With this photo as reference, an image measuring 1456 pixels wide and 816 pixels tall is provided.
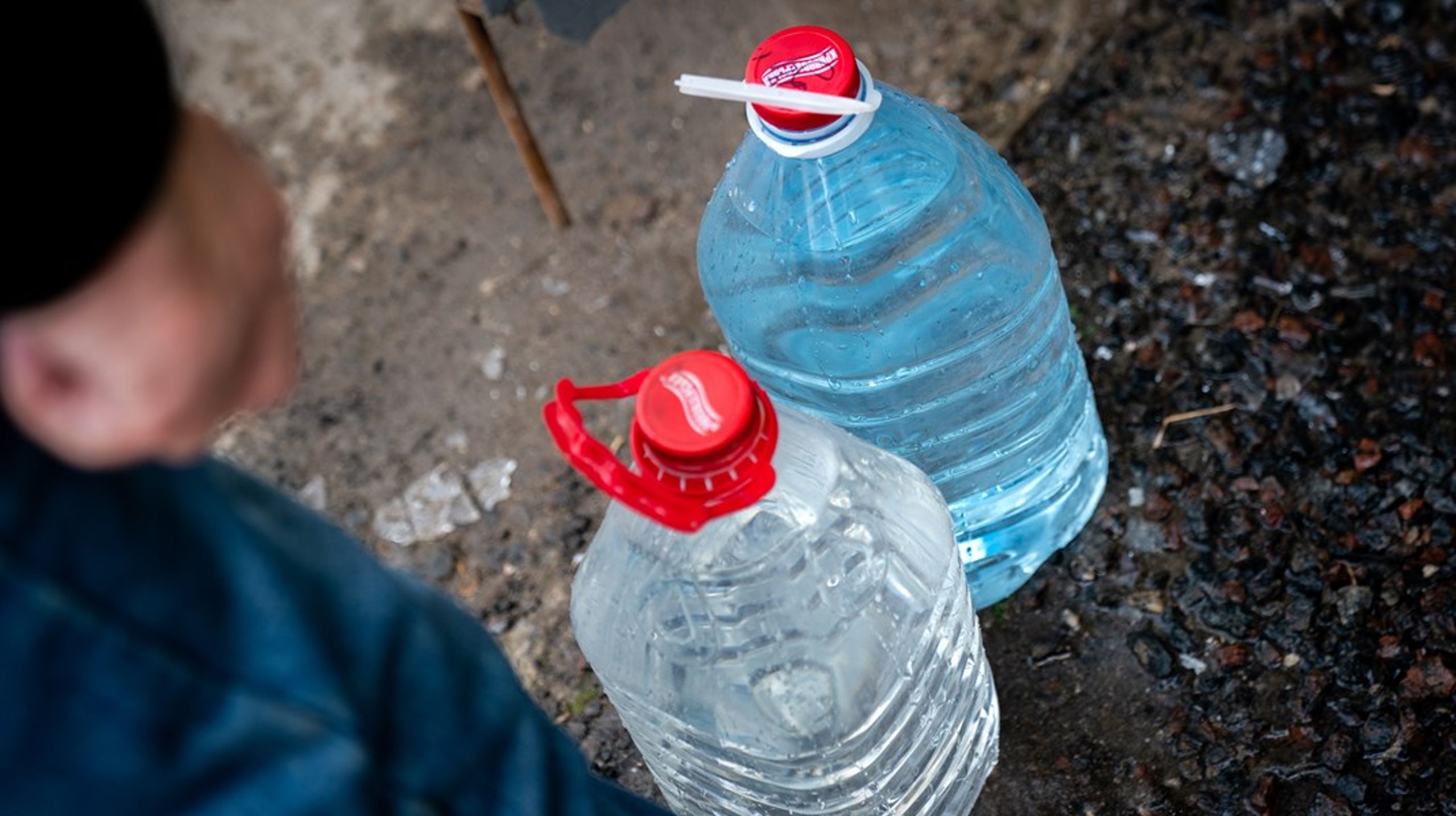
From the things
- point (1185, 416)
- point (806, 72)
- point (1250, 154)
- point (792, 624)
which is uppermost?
point (806, 72)

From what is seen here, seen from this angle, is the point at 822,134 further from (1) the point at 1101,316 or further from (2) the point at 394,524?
(2) the point at 394,524

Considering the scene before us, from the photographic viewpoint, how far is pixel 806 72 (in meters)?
1.43

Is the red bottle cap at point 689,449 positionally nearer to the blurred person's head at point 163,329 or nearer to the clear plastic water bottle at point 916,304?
the clear plastic water bottle at point 916,304

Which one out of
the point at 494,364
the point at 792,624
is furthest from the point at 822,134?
the point at 494,364

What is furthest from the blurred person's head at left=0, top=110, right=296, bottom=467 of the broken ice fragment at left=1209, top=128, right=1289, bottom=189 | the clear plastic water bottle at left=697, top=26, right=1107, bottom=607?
the broken ice fragment at left=1209, top=128, right=1289, bottom=189


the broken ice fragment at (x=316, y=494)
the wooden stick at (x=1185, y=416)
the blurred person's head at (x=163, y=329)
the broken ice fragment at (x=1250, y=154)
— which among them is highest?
the blurred person's head at (x=163, y=329)

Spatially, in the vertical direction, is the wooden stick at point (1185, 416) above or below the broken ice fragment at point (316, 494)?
below

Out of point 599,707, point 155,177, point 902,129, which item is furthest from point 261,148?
point 155,177

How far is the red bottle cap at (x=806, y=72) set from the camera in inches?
55.7

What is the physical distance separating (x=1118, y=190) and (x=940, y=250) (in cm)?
75

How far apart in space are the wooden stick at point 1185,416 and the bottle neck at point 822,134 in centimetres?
91

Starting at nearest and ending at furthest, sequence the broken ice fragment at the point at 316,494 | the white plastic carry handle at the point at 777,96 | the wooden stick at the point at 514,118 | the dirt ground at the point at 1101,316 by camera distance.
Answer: the white plastic carry handle at the point at 777,96 < the dirt ground at the point at 1101,316 < the wooden stick at the point at 514,118 < the broken ice fragment at the point at 316,494

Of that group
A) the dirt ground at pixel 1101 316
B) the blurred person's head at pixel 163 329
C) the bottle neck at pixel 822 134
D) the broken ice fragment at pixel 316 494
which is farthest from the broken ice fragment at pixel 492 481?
the blurred person's head at pixel 163 329

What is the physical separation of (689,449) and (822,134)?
1.46ft
